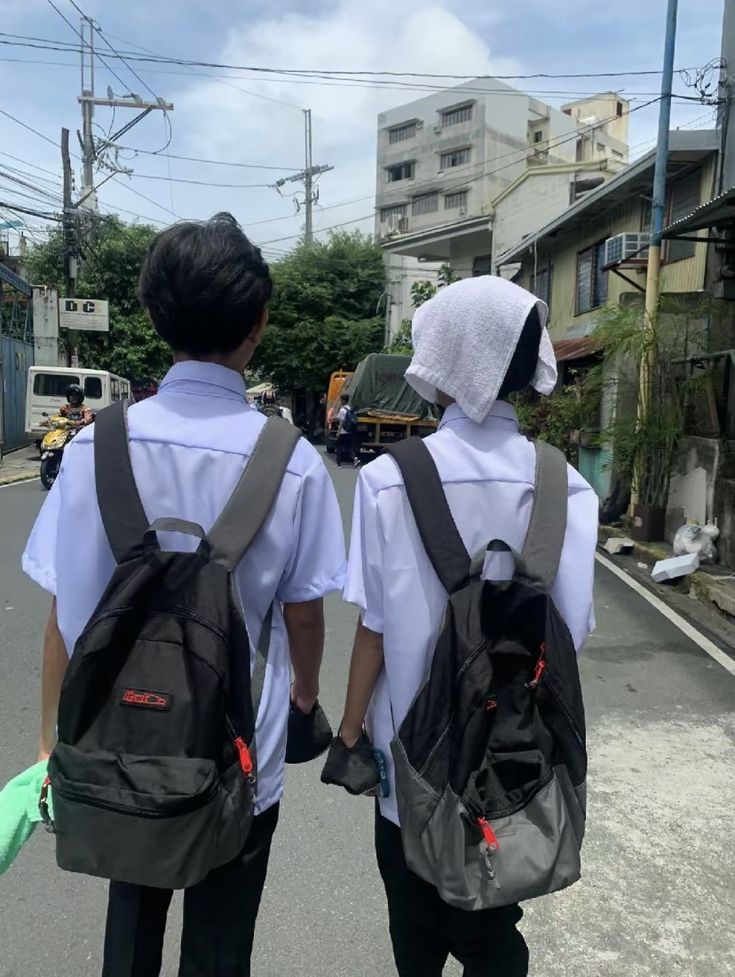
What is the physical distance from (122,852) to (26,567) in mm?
621

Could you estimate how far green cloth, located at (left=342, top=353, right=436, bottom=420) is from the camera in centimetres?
1822

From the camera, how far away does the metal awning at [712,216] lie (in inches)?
260

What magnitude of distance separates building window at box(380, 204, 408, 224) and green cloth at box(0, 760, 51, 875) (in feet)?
153

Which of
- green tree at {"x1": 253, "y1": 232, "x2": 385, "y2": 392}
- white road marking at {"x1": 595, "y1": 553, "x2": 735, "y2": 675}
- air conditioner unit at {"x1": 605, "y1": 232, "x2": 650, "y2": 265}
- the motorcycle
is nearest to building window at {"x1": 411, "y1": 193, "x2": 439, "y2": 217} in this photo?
green tree at {"x1": 253, "y1": 232, "x2": 385, "y2": 392}

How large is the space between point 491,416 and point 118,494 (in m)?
0.73

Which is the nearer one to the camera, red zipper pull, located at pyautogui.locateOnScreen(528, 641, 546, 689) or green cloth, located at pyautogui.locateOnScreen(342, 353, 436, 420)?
red zipper pull, located at pyautogui.locateOnScreen(528, 641, 546, 689)

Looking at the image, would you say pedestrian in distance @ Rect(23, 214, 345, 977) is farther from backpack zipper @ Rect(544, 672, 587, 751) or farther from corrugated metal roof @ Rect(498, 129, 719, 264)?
corrugated metal roof @ Rect(498, 129, 719, 264)

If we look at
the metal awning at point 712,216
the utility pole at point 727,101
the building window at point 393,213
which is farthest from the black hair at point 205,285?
the building window at point 393,213

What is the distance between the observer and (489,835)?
133 cm

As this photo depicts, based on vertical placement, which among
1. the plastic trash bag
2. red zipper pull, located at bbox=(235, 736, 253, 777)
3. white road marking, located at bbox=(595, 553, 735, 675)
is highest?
red zipper pull, located at bbox=(235, 736, 253, 777)

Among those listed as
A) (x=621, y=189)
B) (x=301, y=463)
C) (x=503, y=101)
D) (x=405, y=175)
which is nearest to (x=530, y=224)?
(x=621, y=189)

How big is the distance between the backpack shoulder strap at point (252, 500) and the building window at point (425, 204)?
45669 millimetres

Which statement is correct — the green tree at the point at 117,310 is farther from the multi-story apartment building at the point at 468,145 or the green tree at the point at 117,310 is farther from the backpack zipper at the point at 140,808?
the backpack zipper at the point at 140,808

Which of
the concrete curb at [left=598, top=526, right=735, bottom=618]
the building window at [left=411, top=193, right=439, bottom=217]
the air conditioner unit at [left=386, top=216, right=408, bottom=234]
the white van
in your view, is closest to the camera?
the concrete curb at [left=598, top=526, right=735, bottom=618]
